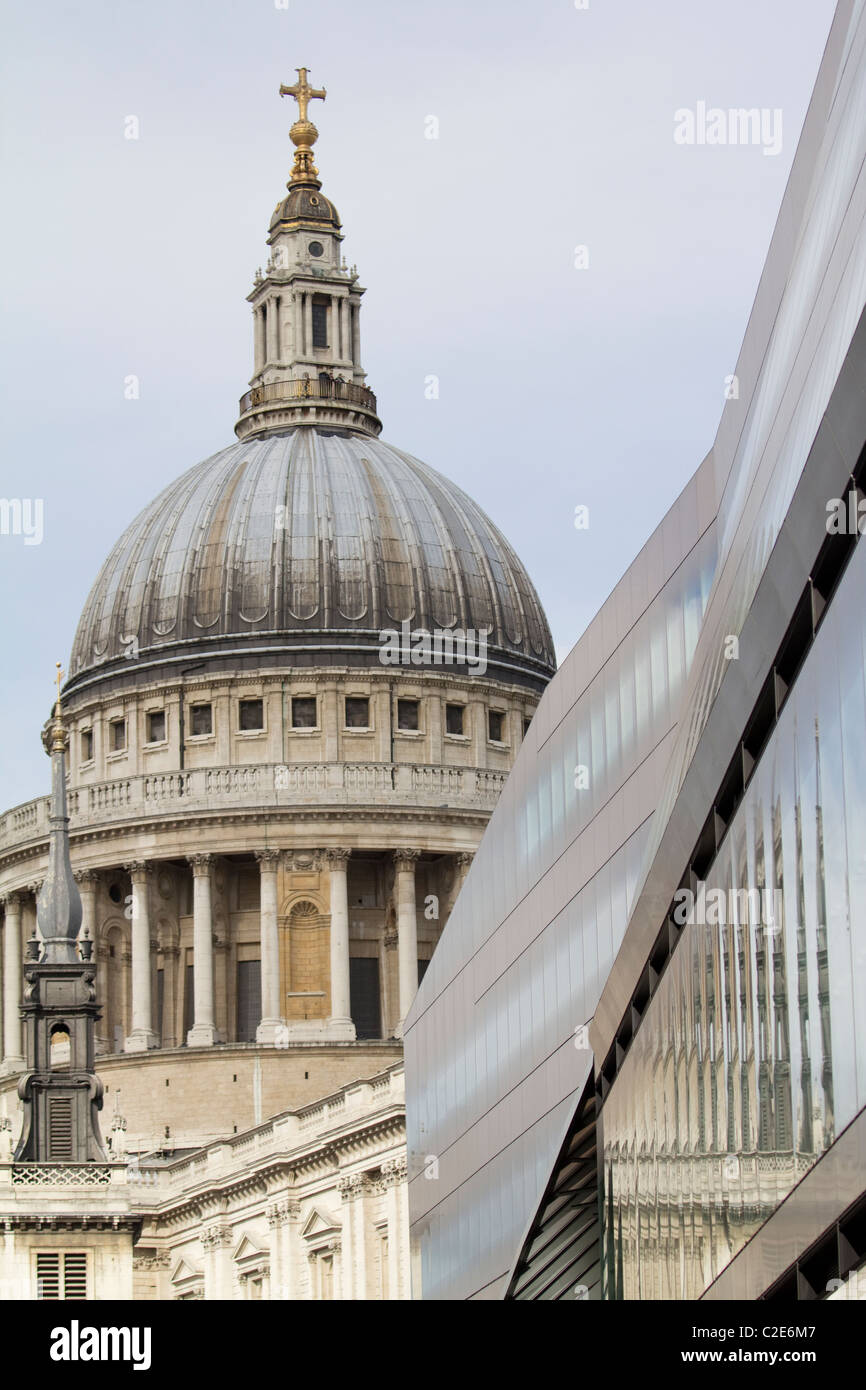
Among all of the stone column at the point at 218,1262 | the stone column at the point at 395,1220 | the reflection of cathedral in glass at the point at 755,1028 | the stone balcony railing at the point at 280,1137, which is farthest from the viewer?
the stone column at the point at 218,1262

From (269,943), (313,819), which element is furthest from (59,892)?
(313,819)

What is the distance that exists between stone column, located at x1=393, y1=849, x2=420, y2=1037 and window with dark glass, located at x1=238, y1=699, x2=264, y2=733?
294 inches

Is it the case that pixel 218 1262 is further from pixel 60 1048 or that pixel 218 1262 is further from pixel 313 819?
pixel 313 819

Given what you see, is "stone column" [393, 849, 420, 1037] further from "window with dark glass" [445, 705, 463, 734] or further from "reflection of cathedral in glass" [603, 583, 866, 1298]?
"reflection of cathedral in glass" [603, 583, 866, 1298]

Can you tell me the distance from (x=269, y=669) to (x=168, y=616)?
4982 millimetres

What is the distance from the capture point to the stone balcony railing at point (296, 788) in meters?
113

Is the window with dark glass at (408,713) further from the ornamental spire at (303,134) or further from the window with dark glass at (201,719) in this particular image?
the ornamental spire at (303,134)

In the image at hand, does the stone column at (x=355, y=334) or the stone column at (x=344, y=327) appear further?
the stone column at (x=355, y=334)

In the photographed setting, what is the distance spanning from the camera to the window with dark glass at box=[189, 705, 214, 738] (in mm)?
116812

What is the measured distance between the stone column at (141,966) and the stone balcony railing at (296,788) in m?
2.17

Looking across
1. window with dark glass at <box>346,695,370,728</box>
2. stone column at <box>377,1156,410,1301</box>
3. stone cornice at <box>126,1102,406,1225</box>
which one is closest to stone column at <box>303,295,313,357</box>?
window with dark glass at <box>346,695,370,728</box>

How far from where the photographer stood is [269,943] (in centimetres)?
11212

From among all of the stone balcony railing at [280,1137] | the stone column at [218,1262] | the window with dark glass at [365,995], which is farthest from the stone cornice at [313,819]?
the stone column at [218,1262]
